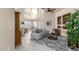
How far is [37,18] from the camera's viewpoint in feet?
9.25

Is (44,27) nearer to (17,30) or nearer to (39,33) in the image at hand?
(39,33)

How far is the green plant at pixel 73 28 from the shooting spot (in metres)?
2.70

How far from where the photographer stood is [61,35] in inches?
108

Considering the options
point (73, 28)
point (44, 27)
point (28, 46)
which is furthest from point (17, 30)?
point (73, 28)

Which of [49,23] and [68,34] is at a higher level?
[49,23]

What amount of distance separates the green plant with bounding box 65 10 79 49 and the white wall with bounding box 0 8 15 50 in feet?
3.72

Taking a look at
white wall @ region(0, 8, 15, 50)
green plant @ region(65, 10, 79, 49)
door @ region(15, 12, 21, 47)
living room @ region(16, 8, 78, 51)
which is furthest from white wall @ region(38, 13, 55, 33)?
white wall @ region(0, 8, 15, 50)

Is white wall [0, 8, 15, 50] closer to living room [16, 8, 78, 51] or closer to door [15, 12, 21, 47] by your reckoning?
door [15, 12, 21, 47]

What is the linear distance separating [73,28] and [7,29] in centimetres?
136

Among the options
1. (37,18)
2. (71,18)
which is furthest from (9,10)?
(71,18)
